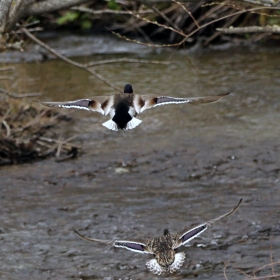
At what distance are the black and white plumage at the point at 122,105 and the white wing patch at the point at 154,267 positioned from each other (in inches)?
41.0

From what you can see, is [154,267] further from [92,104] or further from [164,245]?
[92,104]

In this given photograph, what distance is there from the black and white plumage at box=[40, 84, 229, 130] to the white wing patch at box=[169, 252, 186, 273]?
42.3 inches

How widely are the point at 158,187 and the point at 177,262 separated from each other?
5.96 ft

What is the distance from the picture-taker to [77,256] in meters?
5.32

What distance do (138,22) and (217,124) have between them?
195 inches

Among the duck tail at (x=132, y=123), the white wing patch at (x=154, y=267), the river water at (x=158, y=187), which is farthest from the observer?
the river water at (x=158, y=187)

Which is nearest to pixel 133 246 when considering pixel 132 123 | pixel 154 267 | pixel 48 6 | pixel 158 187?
pixel 154 267

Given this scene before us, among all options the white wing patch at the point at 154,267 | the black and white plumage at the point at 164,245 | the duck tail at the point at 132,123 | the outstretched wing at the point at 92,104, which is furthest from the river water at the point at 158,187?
the duck tail at the point at 132,123

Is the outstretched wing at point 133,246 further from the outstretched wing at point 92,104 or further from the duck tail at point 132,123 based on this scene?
the outstretched wing at point 92,104

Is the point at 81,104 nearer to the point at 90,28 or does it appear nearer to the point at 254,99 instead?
the point at 254,99

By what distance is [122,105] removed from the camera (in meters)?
4.62

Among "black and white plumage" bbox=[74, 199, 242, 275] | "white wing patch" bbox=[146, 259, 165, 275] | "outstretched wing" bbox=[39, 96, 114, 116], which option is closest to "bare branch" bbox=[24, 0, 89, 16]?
"outstretched wing" bbox=[39, 96, 114, 116]

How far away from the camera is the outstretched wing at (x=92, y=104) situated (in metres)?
4.46

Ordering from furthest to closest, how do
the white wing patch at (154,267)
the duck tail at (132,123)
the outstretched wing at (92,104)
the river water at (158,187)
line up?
the river water at (158,187)
the white wing patch at (154,267)
the outstretched wing at (92,104)
the duck tail at (132,123)
